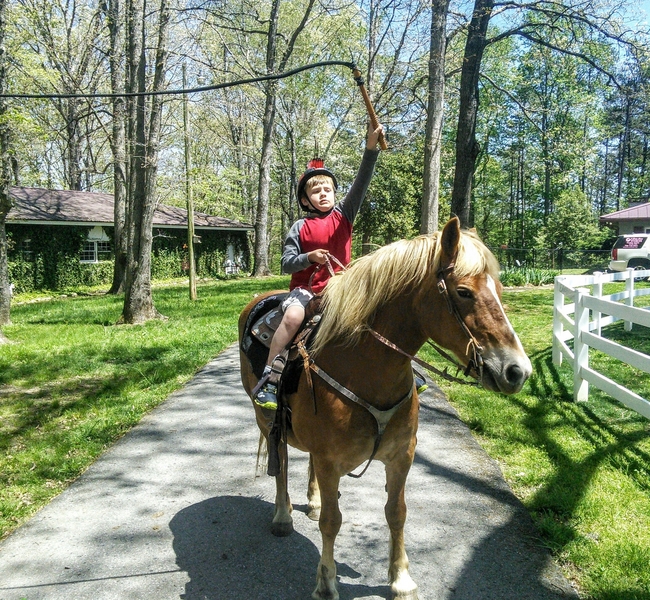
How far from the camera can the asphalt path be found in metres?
3.05

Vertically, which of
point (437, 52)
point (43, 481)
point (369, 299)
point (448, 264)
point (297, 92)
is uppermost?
point (297, 92)

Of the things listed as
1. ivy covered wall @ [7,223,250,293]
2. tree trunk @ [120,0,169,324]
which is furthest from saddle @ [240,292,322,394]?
ivy covered wall @ [7,223,250,293]

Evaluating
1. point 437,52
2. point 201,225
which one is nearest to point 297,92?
point 201,225

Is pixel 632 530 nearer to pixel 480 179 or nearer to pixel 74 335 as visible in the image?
pixel 74 335

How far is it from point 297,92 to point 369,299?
32252mm

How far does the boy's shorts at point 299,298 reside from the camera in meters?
3.08

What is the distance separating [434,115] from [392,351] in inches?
A: 354

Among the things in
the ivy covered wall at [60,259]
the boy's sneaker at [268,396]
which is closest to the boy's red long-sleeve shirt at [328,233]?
the boy's sneaker at [268,396]

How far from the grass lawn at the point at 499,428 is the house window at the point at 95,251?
15.1 meters

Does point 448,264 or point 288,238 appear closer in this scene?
point 448,264

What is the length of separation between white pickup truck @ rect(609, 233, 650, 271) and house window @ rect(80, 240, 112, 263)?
24483 millimetres

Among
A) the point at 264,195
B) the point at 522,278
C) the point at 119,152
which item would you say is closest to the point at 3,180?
the point at 119,152

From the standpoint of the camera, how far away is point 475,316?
7.26ft

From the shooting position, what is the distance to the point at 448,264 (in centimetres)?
233
